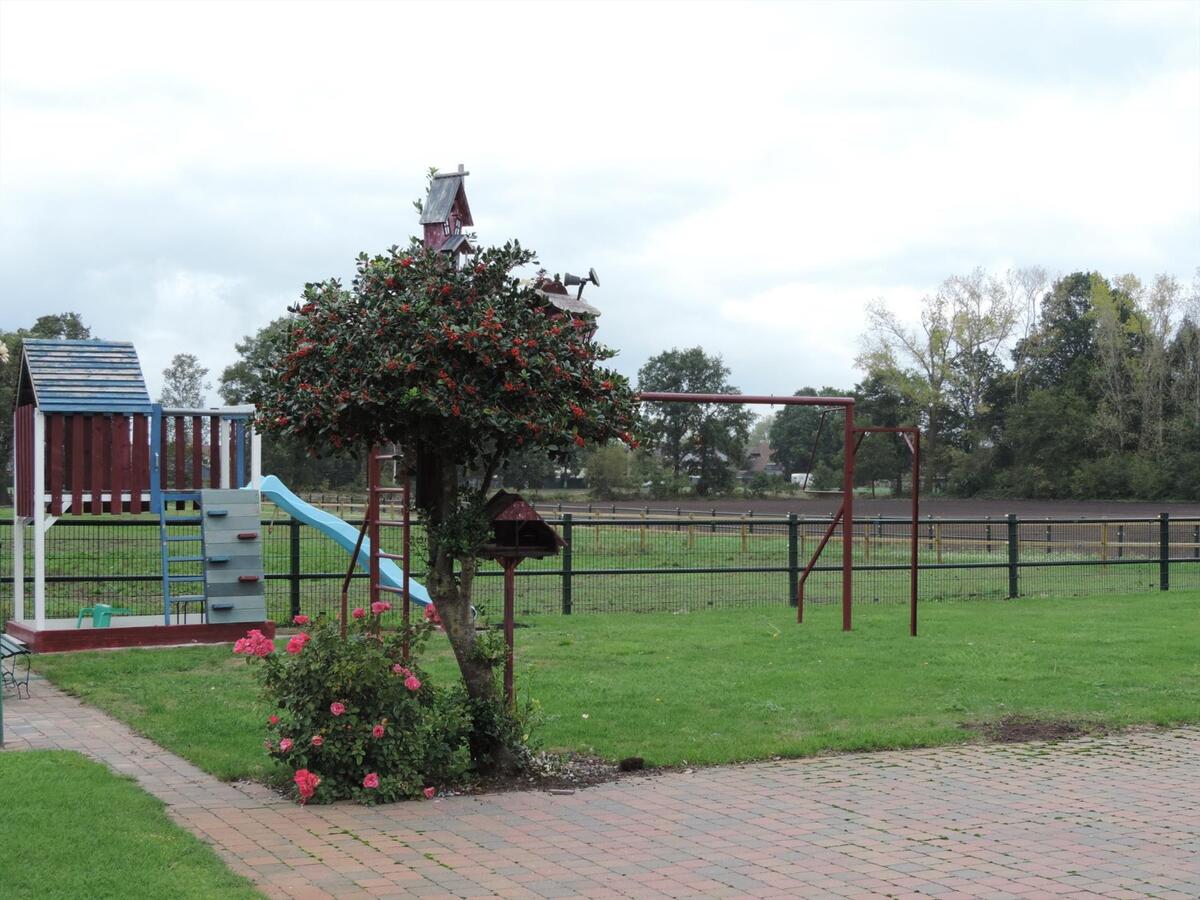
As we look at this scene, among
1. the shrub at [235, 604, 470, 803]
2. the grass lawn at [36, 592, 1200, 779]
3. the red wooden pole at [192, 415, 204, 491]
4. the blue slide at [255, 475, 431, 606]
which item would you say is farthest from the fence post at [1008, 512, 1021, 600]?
the shrub at [235, 604, 470, 803]

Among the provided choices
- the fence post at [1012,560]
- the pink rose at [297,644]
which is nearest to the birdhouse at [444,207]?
the pink rose at [297,644]

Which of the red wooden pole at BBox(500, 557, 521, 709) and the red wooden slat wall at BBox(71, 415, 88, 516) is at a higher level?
the red wooden slat wall at BBox(71, 415, 88, 516)

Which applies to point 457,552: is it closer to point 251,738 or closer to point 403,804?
point 403,804

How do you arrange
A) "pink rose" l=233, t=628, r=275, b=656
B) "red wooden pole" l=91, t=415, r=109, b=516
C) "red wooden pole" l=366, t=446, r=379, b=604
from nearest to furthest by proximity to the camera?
"pink rose" l=233, t=628, r=275, b=656, "red wooden pole" l=366, t=446, r=379, b=604, "red wooden pole" l=91, t=415, r=109, b=516

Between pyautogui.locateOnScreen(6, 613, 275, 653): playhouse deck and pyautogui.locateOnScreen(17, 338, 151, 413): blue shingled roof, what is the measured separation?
234cm

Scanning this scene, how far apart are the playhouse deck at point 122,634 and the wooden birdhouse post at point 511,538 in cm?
640

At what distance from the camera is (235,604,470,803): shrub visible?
706cm

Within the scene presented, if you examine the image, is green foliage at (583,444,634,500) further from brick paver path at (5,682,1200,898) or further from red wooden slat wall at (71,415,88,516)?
brick paver path at (5,682,1200,898)

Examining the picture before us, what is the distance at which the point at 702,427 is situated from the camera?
32.6m

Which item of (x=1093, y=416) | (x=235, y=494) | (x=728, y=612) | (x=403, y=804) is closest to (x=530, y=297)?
(x=403, y=804)

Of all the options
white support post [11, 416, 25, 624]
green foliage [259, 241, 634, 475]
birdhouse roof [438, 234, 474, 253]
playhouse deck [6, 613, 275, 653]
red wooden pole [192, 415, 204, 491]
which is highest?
birdhouse roof [438, 234, 474, 253]

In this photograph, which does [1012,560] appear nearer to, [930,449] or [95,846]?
[95,846]

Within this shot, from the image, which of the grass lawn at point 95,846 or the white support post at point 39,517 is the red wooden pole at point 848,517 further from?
the grass lawn at point 95,846

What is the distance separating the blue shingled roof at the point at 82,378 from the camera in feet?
45.9
